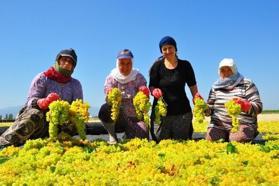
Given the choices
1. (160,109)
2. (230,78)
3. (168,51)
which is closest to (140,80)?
(168,51)

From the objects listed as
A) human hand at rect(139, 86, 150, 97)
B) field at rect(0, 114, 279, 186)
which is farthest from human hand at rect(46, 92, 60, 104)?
human hand at rect(139, 86, 150, 97)

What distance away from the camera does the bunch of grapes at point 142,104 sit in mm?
10281

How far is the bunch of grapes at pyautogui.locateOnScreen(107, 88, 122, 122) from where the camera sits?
33.7ft

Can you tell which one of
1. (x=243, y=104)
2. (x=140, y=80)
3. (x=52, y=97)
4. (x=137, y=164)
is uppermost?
(x=140, y=80)

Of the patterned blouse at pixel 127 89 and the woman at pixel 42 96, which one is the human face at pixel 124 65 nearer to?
the patterned blouse at pixel 127 89

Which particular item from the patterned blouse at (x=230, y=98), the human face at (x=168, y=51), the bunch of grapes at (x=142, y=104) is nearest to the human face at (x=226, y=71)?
the patterned blouse at (x=230, y=98)

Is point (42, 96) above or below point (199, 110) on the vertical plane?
above

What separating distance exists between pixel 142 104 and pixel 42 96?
2403 mm

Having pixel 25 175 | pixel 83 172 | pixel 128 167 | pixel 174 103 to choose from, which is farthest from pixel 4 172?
pixel 174 103

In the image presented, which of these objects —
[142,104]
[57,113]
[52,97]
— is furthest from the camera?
[142,104]

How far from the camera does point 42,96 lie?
10.9m

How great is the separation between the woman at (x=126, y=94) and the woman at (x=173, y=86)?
0.50 m

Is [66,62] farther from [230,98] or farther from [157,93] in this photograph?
[230,98]

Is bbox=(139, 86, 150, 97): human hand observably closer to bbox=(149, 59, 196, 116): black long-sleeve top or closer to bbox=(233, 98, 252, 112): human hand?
bbox=(149, 59, 196, 116): black long-sleeve top
